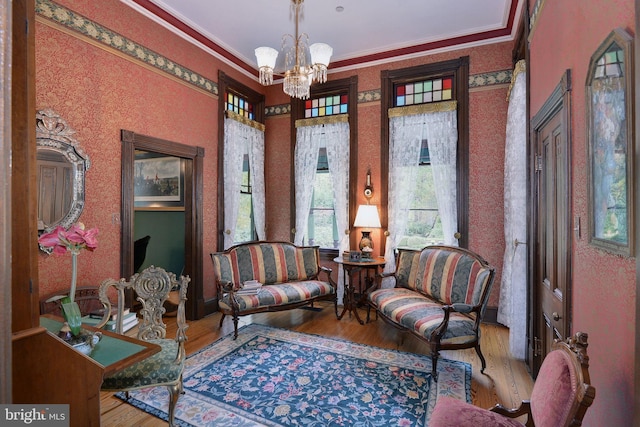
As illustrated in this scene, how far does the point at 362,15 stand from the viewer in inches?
151

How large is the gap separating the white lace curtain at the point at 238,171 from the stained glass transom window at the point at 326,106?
3.04 feet

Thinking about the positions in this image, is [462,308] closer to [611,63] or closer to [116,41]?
[611,63]

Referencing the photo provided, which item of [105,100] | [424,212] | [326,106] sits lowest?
[424,212]

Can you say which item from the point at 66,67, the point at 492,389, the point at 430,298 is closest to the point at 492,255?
the point at 430,298

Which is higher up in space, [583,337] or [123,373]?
Result: [583,337]

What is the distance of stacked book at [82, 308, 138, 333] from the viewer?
2.51m

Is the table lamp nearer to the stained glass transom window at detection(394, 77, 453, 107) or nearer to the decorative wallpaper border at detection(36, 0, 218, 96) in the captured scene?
the stained glass transom window at detection(394, 77, 453, 107)

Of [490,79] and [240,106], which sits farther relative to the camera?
[240,106]

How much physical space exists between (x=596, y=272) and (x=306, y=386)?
2170mm

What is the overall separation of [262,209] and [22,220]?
14.1ft

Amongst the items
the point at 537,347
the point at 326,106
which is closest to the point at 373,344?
the point at 537,347

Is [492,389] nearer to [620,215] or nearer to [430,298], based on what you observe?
[430,298]

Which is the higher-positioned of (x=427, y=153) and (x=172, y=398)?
(x=427, y=153)

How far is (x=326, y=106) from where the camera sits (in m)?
5.22
